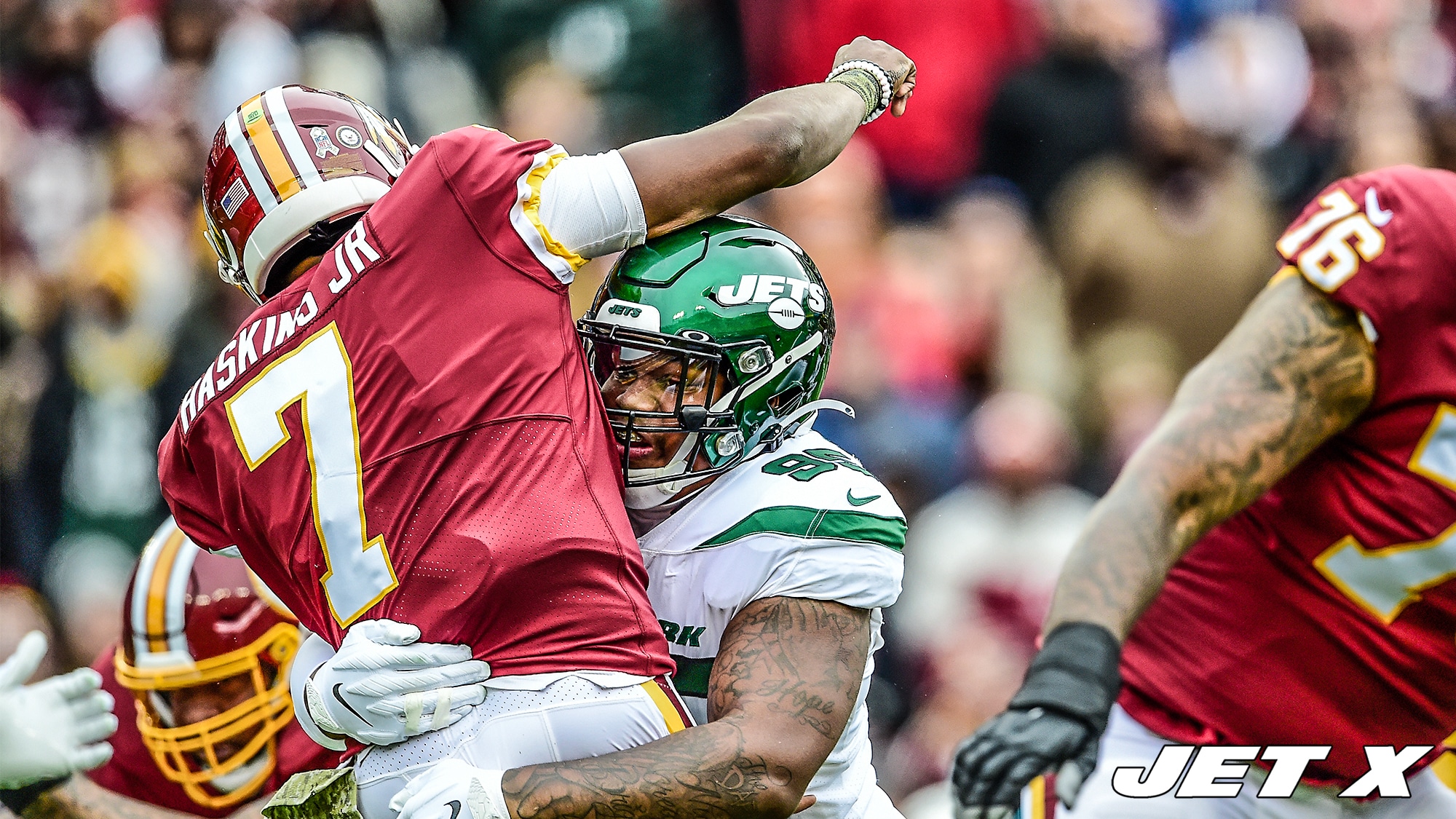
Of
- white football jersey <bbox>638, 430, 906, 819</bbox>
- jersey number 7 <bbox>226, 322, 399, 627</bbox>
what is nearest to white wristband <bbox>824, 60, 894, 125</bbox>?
white football jersey <bbox>638, 430, 906, 819</bbox>

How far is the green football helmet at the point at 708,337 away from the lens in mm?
3711

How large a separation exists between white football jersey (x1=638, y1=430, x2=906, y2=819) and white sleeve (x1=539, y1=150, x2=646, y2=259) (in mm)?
634

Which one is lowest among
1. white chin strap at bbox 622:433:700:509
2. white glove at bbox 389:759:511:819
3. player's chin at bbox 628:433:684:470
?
white glove at bbox 389:759:511:819

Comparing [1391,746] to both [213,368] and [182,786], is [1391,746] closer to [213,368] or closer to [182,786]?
[213,368]

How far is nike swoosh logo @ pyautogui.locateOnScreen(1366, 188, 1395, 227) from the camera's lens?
383 centimetres

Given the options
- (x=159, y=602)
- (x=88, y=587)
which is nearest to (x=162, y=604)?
(x=159, y=602)

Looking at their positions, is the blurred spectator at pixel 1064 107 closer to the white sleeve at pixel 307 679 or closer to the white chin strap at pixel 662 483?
the white chin strap at pixel 662 483

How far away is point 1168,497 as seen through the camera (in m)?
3.53

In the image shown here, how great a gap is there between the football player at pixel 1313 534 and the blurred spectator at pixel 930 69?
525 cm

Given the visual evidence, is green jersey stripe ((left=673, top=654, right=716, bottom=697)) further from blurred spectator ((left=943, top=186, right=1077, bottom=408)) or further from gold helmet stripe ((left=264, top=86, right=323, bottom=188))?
blurred spectator ((left=943, top=186, right=1077, bottom=408))

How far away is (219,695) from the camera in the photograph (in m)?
4.66


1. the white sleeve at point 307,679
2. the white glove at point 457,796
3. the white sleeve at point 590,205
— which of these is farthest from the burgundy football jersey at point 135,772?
the white sleeve at point 590,205

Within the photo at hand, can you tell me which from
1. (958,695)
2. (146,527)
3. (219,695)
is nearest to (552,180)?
(219,695)

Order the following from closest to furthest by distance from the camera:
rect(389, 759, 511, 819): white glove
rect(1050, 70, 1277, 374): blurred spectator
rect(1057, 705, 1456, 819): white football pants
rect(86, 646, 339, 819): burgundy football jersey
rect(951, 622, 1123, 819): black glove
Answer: rect(951, 622, 1123, 819): black glove
rect(389, 759, 511, 819): white glove
rect(1057, 705, 1456, 819): white football pants
rect(86, 646, 339, 819): burgundy football jersey
rect(1050, 70, 1277, 374): blurred spectator
